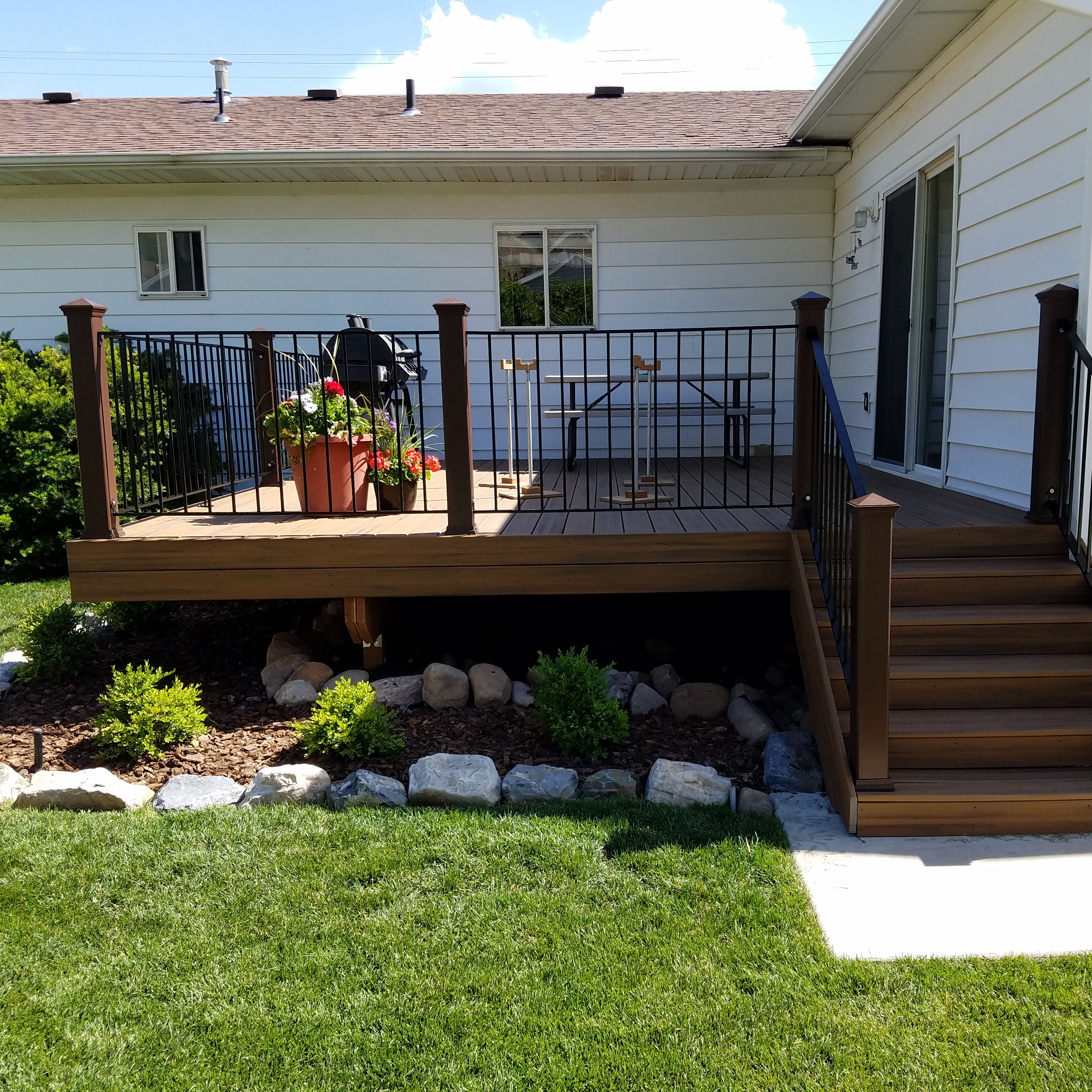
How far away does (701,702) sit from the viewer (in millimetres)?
4156

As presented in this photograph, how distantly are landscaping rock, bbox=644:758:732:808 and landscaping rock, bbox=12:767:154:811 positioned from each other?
6.23 ft

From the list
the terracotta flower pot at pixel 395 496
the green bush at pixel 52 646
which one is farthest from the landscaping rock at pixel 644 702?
the green bush at pixel 52 646

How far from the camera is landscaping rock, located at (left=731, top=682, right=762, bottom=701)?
167 inches

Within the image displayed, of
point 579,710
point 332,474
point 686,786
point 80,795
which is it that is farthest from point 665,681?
point 80,795

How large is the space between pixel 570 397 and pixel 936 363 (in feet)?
10.1

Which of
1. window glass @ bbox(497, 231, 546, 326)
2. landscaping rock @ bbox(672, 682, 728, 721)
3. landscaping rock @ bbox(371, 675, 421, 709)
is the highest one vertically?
window glass @ bbox(497, 231, 546, 326)

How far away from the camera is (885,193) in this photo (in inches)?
252

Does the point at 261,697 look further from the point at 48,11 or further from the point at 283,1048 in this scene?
the point at 48,11

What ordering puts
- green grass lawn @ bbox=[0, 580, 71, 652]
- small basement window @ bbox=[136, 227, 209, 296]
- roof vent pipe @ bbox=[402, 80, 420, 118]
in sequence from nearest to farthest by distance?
green grass lawn @ bbox=[0, 580, 71, 652] < small basement window @ bbox=[136, 227, 209, 296] < roof vent pipe @ bbox=[402, 80, 420, 118]

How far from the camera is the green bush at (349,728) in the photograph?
3.59 metres

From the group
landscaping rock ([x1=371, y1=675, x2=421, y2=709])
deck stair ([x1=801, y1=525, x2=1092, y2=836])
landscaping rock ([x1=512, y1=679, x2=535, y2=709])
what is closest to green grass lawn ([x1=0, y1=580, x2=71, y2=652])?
landscaping rock ([x1=371, y1=675, x2=421, y2=709])

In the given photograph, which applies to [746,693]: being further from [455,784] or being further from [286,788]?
[286,788]

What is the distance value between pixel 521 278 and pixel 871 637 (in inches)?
224

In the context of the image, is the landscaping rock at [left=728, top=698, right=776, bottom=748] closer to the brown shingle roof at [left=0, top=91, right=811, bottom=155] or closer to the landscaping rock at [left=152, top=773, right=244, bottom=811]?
the landscaping rock at [left=152, top=773, right=244, bottom=811]
